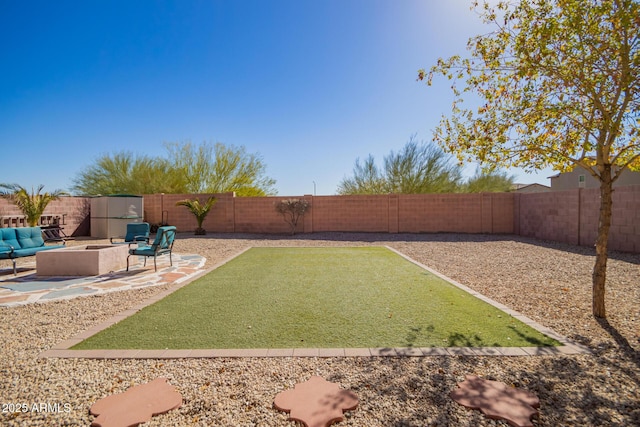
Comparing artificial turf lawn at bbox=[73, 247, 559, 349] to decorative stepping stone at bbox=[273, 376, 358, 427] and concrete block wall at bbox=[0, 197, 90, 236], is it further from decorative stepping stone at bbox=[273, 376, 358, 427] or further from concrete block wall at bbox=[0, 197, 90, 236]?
concrete block wall at bbox=[0, 197, 90, 236]

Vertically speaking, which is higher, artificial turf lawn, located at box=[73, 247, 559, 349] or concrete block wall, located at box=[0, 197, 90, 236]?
concrete block wall, located at box=[0, 197, 90, 236]

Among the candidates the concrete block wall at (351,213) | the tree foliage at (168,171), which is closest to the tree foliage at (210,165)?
the tree foliage at (168,171)

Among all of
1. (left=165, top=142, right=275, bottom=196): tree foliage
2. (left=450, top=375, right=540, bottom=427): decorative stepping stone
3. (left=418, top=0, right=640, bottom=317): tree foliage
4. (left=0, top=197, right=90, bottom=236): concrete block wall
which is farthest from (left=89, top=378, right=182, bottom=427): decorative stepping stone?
(left=165, top=142, right=275, bottom=196): tree foliage

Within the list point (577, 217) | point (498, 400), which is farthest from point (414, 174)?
point (498, 400)

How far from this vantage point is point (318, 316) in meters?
4.00

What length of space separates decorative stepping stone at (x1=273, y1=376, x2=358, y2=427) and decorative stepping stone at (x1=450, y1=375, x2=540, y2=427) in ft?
2.75

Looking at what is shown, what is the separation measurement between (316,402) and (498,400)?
1.34 meters

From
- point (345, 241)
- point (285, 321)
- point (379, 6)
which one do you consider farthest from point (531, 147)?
point (345, 241)

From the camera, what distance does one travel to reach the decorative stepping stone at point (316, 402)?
2.04 m

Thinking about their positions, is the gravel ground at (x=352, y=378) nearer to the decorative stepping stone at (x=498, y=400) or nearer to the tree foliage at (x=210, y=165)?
the decorative stepping stone at (x=498, y=400)

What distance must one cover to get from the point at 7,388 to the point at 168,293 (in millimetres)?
2720

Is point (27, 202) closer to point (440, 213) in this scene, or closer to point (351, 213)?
point (351, 213)

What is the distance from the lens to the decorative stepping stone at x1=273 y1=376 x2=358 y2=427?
2045 mm

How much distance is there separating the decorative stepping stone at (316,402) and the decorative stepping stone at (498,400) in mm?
839
